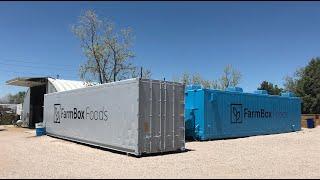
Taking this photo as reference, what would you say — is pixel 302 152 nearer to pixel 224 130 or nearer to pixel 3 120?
pixel 224 130

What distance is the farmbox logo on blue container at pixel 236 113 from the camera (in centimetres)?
2202

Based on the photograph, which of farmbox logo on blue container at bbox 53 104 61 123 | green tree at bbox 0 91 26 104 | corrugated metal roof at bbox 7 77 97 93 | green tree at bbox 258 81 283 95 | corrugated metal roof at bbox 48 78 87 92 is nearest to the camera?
farmbox logo on blue container at bbox 53 104 61 123

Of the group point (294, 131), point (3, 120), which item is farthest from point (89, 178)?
point (3, 120)

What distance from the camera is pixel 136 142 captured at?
44.1ft

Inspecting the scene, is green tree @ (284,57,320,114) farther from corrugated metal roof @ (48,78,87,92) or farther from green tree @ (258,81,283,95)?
corrugated metal roof @ (48,78,87,92)

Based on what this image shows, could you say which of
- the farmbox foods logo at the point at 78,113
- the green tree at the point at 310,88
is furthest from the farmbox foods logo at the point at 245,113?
the green tree at the point at 310,88

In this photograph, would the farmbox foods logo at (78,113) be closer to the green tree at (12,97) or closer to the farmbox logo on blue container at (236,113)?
the farmbox logo on blue container at (236,113)

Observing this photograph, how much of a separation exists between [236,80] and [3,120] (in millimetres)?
38706

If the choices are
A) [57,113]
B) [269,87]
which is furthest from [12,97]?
[57,113]

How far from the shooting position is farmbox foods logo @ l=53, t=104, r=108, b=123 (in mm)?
16141

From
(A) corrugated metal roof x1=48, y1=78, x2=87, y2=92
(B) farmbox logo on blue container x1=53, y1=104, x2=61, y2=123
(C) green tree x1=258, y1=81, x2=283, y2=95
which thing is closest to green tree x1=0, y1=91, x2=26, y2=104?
(C) green tree x1=258, y1=81, x2=283, y2=95

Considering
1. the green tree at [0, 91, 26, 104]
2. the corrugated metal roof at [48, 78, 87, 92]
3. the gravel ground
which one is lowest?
the gravel ground

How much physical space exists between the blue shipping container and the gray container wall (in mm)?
5267

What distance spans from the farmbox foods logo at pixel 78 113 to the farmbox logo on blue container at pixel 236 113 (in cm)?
871
